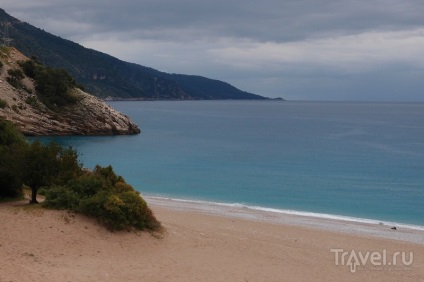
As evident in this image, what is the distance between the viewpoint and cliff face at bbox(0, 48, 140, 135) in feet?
211

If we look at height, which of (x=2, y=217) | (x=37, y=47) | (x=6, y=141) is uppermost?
(x=37, y=47)

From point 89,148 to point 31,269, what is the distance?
45300mm

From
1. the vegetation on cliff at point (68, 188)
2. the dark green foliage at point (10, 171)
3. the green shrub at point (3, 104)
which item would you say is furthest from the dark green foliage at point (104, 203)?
the green shrub at point (3, 104)

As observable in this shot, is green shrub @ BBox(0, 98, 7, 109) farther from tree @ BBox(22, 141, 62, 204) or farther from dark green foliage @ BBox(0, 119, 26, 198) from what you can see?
tree @ BBox(22, 141, 62, 204)

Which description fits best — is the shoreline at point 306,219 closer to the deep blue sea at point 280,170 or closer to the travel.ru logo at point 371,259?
the deep blue sea at point 280,170

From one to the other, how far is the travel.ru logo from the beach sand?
11 cm

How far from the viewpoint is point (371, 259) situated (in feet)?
65.0

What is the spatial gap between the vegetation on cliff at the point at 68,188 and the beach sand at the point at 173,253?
51 centimetres

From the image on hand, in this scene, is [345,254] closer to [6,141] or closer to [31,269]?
[31,269]

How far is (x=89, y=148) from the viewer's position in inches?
2329

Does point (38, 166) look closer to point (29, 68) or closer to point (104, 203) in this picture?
point (104, 203)

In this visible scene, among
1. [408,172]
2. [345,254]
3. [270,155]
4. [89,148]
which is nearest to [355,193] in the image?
[408,172]

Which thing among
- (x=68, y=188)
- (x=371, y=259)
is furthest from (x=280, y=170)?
(x=68, y=188)

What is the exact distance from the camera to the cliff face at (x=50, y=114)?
64.2 meters
